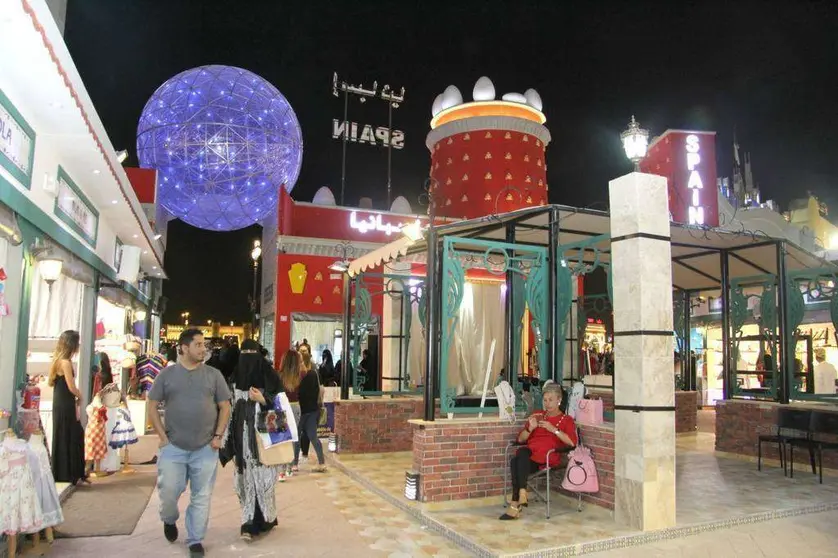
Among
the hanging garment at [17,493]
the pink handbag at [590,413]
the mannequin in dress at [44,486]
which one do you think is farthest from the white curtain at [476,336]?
the hanging garment at [17,493]

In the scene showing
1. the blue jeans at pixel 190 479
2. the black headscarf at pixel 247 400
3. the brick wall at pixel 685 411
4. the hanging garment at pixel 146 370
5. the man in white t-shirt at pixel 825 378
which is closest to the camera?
the blue jeans at pixel 190 479

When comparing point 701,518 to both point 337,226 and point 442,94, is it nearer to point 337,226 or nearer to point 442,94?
point 337,226

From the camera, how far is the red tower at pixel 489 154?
19000 millimetres

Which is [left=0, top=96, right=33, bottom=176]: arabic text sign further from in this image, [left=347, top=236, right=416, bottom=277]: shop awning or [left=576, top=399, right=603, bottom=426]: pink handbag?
[left=576, top=399, right=603, bottom=426]: pink handbag

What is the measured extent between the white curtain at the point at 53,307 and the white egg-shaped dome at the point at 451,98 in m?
13.4

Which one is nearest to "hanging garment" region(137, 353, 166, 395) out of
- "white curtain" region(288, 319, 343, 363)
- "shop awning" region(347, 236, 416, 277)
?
"shop awning" region(347, 236, 416, 277)

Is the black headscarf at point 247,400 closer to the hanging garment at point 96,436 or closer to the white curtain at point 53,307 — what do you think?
the hanging garment at point 96,436

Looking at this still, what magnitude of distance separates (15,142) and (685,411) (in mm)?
11913

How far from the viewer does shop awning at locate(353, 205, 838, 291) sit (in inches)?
314

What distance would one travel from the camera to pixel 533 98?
19844 millimetres

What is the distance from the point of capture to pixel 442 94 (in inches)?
798

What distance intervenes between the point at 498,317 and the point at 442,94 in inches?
326

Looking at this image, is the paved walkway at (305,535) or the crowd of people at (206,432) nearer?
the crowd of people at (206,432)

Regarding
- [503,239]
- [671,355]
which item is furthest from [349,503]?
[503,239]
